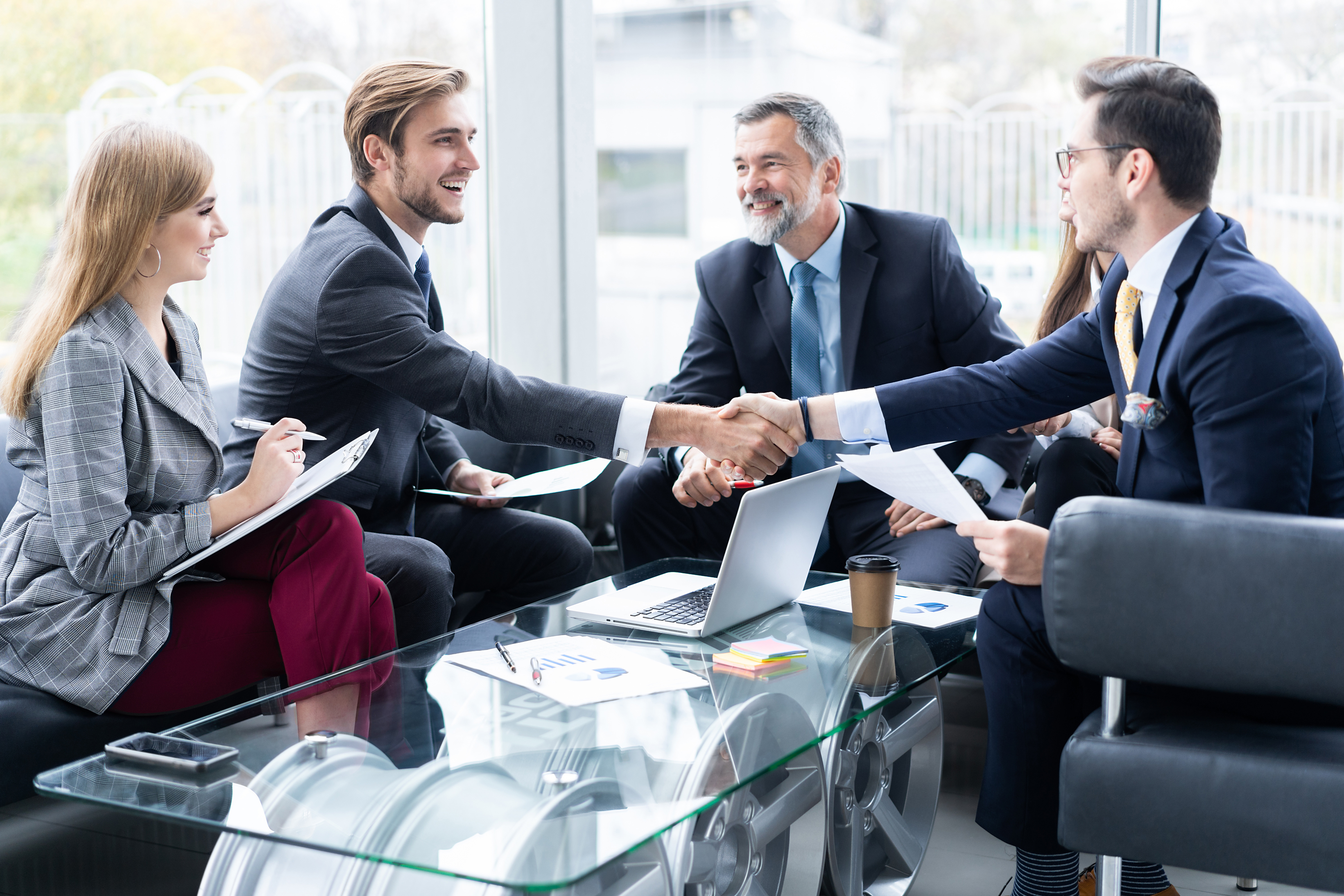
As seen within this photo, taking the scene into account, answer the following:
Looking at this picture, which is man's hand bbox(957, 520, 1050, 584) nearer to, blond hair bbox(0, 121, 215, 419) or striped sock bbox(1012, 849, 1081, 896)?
striped sock bbox(1012, 849, 1081, 896)

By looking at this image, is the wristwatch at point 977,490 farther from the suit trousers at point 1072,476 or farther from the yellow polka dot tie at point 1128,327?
the yellow polka dot tie at point 1128,327

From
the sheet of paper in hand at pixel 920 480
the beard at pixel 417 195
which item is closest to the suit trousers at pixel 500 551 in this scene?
the beard at pixel 417 195

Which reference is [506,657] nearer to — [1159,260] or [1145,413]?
[1145,413]

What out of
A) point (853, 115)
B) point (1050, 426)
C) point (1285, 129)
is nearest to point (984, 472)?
point (1050, 426)

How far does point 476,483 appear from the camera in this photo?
2795mm

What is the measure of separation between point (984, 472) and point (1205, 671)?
54.7 inches

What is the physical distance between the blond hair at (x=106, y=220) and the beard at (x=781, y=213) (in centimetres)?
140

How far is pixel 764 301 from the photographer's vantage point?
2.91m

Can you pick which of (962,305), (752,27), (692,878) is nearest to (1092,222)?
(962,305)

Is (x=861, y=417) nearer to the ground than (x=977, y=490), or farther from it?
farther from it

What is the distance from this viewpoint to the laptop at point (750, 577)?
185 cm

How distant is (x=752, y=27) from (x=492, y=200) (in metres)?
2.13

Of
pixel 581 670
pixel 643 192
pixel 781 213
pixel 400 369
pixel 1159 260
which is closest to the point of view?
pixel 581 670

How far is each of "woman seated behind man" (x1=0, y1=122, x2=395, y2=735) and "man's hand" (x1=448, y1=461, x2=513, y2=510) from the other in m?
0.77
